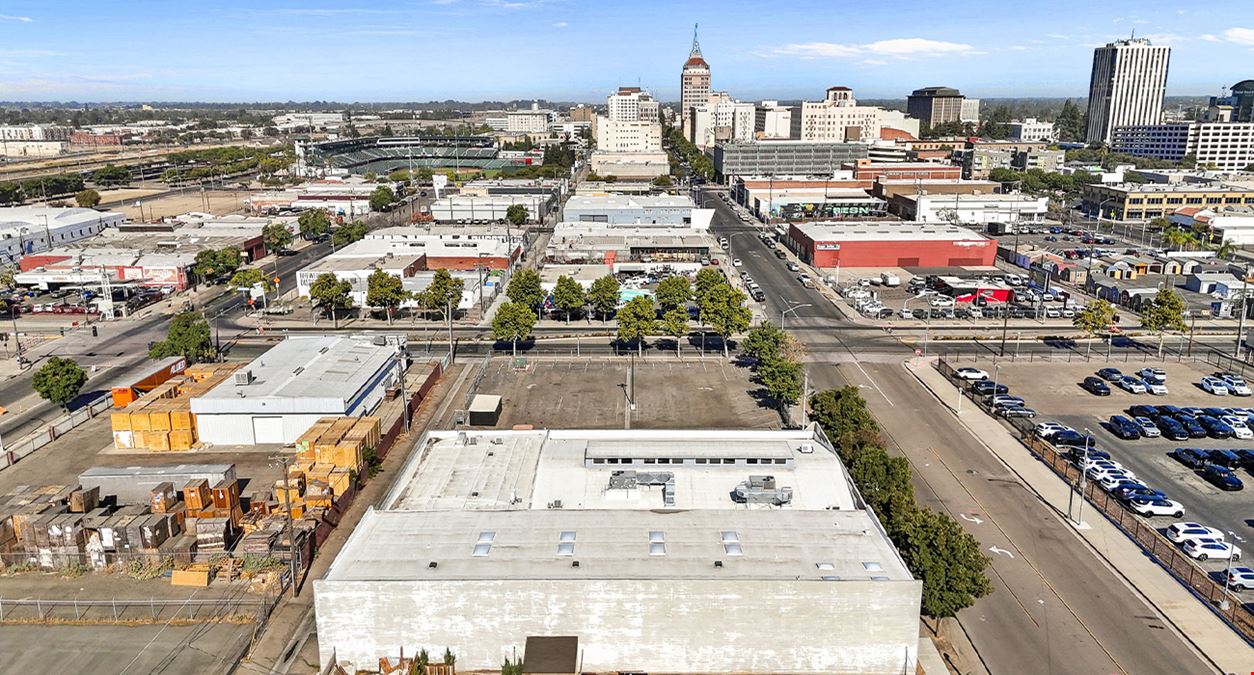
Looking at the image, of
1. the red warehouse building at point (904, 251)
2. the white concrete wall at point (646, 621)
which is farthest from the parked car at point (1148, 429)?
the red warehouse building at point (904, 251)

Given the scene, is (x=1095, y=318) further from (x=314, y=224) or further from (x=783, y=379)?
(x=314, y=224)

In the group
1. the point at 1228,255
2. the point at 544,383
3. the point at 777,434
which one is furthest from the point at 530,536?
the point at 1228,255

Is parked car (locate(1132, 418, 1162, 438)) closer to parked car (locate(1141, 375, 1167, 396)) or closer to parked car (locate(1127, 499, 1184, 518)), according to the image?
parked car (locate(1141, 375, 1167, 396))

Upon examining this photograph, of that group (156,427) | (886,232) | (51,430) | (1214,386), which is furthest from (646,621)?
(886,232)

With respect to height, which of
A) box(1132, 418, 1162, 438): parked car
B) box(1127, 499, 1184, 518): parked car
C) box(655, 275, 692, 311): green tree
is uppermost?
box(655, 275, 692, 311): green tree

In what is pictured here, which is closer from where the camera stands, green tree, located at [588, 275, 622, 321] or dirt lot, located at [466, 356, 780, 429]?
dirt lot, located at [466, 356, 780, 429]

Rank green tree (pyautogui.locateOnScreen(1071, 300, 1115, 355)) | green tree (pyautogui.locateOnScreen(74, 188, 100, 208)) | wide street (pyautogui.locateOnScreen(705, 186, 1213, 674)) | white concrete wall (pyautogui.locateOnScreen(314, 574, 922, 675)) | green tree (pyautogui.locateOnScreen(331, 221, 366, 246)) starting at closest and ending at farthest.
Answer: white concrete wall (pyautogui.locateOnScreen(314, 574, 922, 675)) → wide street (pyautogui.locateOnScreen(705, 186, 1213, 674)) → green tree (pyautogui.locateOnScreen(1071, 300, 1115, 355)) → green tree (pyautogui.locateOnScreen(331, 221, 366, 246)) → green tree (pyautogui.locateOnScreen(74, 188, 100, 208))

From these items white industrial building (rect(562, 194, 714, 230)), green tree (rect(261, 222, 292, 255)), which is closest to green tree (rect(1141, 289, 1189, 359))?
white industrial building (rect(562, 194, 714, 230))
